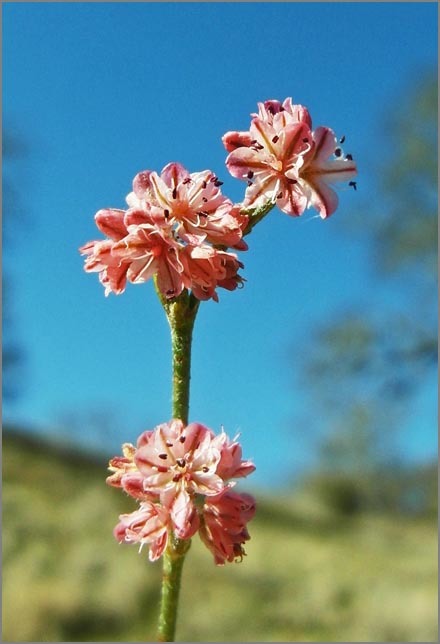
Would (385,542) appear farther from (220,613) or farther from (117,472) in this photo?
(117,472)

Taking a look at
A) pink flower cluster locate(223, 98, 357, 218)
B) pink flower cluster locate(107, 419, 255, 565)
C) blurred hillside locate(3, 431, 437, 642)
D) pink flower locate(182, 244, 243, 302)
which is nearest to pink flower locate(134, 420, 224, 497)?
pink flower cluster locate(107, 419, 255, 565)

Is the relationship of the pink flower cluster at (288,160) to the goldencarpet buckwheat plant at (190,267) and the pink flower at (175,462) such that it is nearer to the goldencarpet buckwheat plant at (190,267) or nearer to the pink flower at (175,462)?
the goldencarpet buckwheat plant at (190,267)

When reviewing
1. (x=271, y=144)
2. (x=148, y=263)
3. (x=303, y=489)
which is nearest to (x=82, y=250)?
(x=148, y=263)

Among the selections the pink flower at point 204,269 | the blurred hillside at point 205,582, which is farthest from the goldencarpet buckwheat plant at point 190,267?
the blurred hillside at point 205,582

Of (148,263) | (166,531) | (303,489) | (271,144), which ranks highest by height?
(303,489)

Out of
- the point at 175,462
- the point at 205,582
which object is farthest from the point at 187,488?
the point at 205,582
